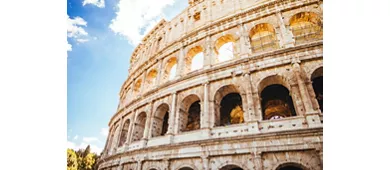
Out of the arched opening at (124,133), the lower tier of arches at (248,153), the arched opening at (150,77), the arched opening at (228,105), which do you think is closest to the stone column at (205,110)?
the arched opening at (228,105)

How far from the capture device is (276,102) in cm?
1104

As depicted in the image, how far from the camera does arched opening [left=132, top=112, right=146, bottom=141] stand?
38.4ft

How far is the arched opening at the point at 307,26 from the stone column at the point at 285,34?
628 millimetres

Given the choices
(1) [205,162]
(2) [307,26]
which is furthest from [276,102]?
(1) [205,162]

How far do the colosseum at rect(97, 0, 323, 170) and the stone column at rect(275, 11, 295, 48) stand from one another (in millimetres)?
43

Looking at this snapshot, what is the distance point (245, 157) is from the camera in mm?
7070

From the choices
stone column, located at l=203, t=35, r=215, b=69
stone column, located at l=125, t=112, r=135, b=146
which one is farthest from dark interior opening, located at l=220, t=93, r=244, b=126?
stone column, located at l=125, t=112, r=135, b=146

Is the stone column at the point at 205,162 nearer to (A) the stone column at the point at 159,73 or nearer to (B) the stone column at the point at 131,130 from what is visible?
(B) the stone column at the point at 131,130

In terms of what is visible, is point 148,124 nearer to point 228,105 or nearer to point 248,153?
point 228,105

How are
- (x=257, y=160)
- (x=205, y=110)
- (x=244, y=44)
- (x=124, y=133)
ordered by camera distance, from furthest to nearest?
(x=124, y=133) → (x=244, y=44) → (x=205, y=110) → (x=257, y=160)

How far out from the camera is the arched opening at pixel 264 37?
10.3 meters

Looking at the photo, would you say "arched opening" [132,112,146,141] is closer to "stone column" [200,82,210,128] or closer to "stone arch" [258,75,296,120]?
"stone column" [200,82,210,128]

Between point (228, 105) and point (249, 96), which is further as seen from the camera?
point (228, 105)

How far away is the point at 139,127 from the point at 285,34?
989 cm
